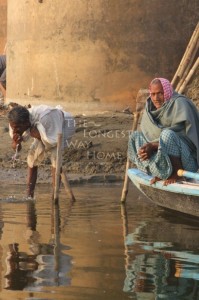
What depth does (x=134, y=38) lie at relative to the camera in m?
16.3

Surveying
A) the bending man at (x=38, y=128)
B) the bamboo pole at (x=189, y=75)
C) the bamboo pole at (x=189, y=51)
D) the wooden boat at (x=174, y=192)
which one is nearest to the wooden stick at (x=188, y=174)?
the wooden boat at (x=174, y=192)

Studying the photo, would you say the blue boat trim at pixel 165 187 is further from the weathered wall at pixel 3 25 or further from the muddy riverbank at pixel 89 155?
the weathered wall at pixel 3 25

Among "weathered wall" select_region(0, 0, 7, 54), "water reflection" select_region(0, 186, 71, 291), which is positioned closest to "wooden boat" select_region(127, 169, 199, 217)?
"water reflection" select_region(0, 186, 71, 291)

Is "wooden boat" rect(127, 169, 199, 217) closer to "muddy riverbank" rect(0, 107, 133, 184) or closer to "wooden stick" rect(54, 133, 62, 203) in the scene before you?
"wooden stick" rect(54, 133, 62, 203)

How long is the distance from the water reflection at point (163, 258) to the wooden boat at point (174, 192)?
0.13m

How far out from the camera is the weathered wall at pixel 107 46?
53.4 ft

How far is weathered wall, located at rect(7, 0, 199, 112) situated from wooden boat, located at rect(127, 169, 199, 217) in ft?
18.7

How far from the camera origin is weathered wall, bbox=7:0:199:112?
53.4 ft

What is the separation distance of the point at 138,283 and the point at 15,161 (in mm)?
7133

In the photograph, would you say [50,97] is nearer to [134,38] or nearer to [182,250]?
[134,38]

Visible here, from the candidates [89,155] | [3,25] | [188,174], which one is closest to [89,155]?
[89,155]

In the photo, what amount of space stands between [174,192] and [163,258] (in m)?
2.12

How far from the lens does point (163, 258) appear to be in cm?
761

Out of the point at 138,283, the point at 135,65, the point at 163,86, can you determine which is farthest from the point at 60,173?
the point at 135,65
